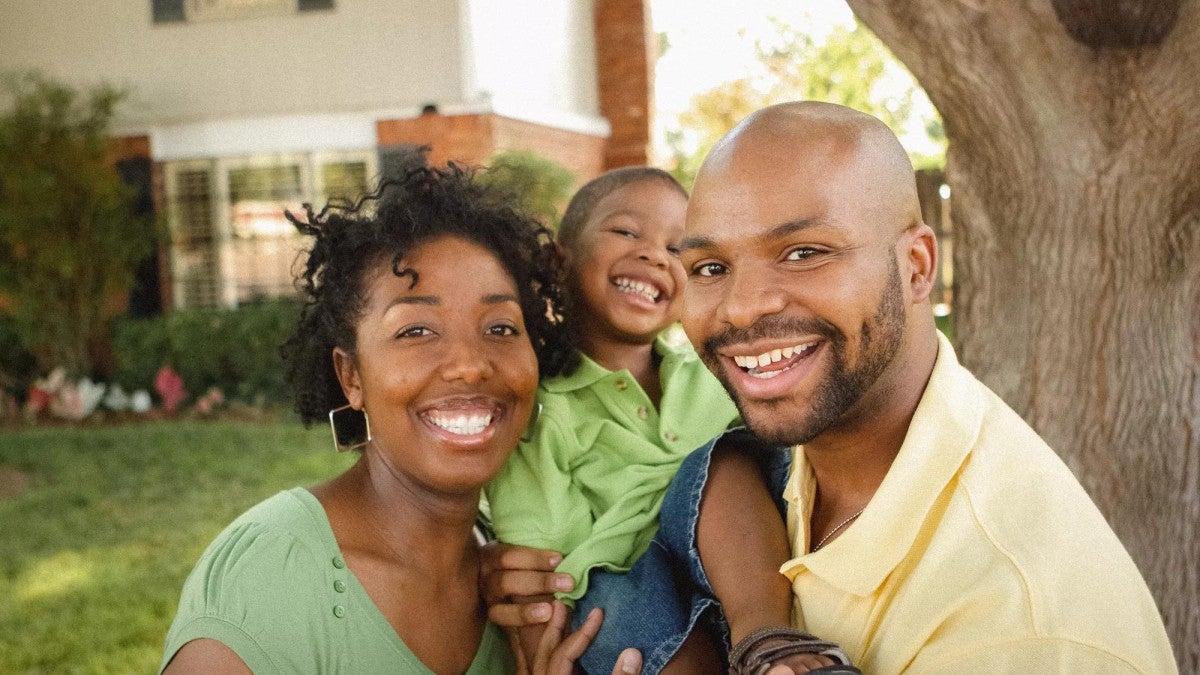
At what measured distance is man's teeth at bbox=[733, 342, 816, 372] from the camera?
218cm

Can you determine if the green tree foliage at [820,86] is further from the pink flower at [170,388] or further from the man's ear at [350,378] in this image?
the man's ear at [350,378]

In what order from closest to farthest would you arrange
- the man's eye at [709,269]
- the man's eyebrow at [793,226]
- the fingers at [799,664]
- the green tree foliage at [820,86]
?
the fingers at [799,664], the man's eyebrow at [793,226], the man's eye at [709,269], the green tree foliage at [820,86]

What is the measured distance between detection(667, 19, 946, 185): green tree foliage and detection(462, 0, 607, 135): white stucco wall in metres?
4.63

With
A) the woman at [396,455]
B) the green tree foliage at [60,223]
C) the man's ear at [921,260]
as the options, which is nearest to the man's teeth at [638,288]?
the woman at [396,455]

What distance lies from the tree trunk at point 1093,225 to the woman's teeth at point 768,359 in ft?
5.32

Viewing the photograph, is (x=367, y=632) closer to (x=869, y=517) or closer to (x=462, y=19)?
(x=869, y=517)

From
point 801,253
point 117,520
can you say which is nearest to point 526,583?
point 801,253

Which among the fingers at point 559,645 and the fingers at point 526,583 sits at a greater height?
the fingers at point 526,583

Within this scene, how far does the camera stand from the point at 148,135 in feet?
43.0

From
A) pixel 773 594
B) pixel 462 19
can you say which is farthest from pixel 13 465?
pixel 773 594

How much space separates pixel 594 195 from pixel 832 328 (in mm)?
1614

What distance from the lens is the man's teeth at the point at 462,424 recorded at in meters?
2.75

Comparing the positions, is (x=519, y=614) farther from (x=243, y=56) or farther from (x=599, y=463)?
(x=243, y=56)

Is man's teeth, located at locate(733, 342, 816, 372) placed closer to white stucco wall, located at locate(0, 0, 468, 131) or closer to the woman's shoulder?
the woman's shoulder
